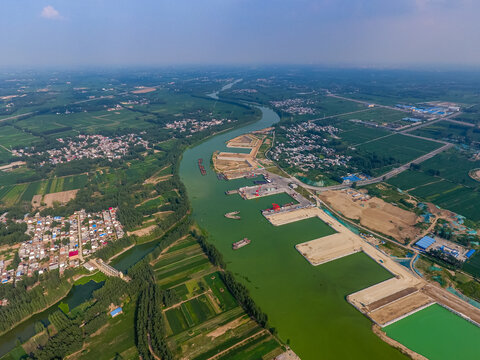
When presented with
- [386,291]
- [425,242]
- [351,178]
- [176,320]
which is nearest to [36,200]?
[176,320]

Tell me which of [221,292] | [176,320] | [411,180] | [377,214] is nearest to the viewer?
[176,320]

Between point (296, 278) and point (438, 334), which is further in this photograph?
point (296, 278)

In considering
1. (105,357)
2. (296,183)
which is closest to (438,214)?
(296,183)

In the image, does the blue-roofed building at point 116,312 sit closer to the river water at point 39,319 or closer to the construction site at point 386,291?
the river water at point 39,319

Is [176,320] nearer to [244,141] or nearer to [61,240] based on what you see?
[61,240]

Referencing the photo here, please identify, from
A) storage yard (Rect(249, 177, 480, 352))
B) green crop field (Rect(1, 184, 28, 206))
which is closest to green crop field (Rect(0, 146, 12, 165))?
green crop field (Rect(1, 184, 28, 206))

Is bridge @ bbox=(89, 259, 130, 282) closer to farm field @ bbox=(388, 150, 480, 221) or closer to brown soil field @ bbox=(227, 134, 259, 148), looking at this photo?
brown soil field @ bbox=(227, 134, 259, 148)
